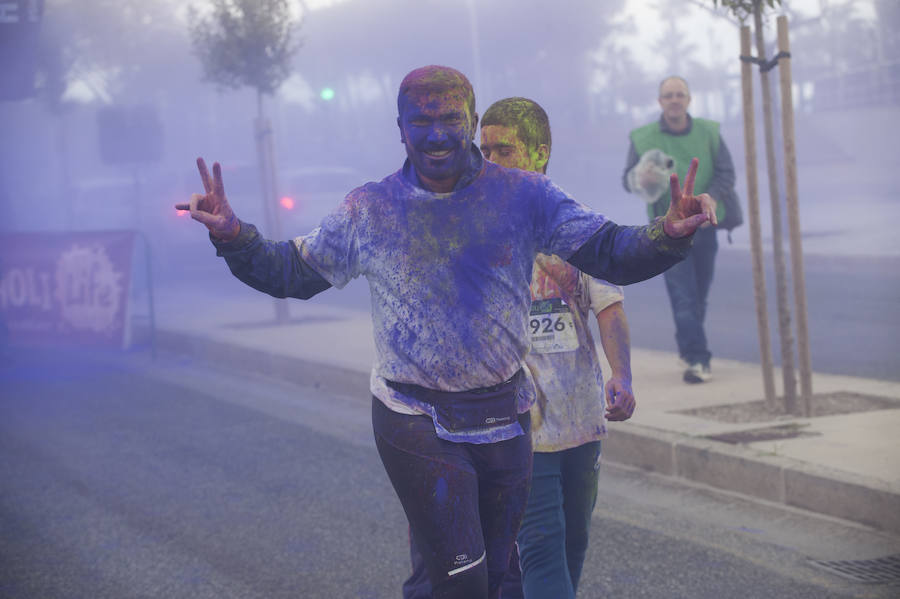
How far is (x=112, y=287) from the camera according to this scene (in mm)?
11602

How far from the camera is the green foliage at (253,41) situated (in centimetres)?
1369

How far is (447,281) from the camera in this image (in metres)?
2.70

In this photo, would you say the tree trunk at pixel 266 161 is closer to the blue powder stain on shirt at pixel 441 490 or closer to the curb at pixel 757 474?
the curb at pixel 757 474

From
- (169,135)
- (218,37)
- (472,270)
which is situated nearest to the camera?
(472,270)

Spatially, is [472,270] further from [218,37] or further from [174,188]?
[174,188]

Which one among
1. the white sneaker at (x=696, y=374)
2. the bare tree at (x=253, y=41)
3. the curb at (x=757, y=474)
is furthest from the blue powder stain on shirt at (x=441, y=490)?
the bare tree at (x=253, y=41)

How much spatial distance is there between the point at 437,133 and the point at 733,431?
3721mm

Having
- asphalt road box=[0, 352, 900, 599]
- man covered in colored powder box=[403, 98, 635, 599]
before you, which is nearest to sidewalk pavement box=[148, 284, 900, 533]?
asphalt road box=[0, 352, 900, 599]

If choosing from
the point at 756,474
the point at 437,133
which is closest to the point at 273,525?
the point at 756,474

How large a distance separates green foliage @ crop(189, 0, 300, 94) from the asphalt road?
659cm

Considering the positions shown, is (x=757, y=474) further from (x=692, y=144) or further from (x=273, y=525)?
(x=692, y=144)

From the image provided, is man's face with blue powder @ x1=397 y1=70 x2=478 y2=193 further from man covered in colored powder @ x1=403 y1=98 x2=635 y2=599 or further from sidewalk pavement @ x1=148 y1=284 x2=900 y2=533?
sidewalk pavement @ x1=148 y1=284 x2=900 y2=533

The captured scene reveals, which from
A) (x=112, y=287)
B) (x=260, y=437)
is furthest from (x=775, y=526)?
(x=112, y=287)

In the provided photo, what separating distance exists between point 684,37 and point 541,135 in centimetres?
10311
